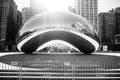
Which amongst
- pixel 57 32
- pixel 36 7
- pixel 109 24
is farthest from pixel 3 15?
pixel 109 24

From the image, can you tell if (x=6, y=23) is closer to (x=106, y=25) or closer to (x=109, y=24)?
(x=106, y=25)

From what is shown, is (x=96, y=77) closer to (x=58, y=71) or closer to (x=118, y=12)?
(x=58, y=71)

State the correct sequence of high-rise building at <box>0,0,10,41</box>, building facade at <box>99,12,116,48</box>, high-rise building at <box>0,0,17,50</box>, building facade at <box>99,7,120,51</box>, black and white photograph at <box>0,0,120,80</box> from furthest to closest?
building facade at <box>99,12,116,48</box>, building facade at <box>99,7,120,51</box>, high-rise building at <box>0,0,10,41</box>, high-rise building at <box>0,0,17,50</box>, black and white photograph at <box>0,0,120,80</box>

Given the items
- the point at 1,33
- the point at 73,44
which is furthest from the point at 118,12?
the point at 73,44

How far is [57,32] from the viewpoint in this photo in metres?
14.0

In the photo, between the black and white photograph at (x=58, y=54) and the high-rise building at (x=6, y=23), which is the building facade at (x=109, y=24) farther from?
the black and white photograph at (x=58, y=54)

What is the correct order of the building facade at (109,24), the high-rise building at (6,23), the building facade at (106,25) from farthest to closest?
1. the building facade at (106,25)
2. the building facade at (109,24)
3. the high-rise building at (6,23)

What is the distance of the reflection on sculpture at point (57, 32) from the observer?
13.8 m

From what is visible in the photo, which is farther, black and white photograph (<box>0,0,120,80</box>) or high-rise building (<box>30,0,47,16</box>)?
high-rise building (<box>30,0,47,16</box>)

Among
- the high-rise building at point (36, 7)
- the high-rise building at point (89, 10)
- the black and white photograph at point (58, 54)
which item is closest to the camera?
the black and white photograph at point (58, 54)

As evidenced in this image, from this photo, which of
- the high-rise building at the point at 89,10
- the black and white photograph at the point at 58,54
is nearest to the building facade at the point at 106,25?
the high-rise building at the point at 89,10

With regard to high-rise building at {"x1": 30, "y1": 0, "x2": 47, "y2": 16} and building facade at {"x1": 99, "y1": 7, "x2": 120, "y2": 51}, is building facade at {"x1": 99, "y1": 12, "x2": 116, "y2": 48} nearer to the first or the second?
building facade at {"x1": 99, "y1": 7, "x2": 120, "y2": 51}

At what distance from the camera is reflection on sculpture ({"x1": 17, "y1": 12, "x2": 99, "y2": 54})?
13.8m

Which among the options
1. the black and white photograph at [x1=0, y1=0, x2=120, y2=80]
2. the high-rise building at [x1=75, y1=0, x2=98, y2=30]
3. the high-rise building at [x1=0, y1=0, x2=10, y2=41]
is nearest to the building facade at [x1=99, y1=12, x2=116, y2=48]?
the high-rise building at [x1=75, y1=0, x2=98, y2=30]
